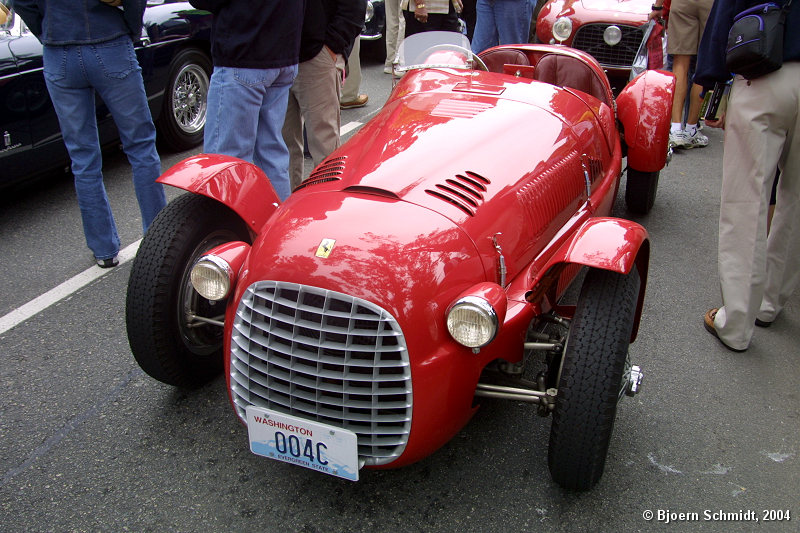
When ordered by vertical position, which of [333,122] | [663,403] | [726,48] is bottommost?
[663,403]

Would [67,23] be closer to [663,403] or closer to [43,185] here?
[43,185]

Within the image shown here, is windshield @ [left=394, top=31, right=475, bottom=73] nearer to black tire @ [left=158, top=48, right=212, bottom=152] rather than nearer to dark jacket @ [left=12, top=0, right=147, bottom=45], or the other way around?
dark jacket @ [left=12, top=0, right=147, bottom=45]

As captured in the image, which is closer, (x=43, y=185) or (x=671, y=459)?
(x=671, y=459)

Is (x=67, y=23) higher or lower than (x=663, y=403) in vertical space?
higher

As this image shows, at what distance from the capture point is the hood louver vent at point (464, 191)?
2344mm

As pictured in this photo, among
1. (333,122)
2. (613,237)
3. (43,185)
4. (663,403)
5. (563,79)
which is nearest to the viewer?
(613,237)

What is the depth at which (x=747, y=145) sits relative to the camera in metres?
3.02

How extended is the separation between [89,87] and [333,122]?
1.46 meters

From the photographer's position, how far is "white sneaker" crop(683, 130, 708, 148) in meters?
6.24

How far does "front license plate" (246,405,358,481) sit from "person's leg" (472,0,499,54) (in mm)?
5112

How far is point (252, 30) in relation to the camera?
3.34 m

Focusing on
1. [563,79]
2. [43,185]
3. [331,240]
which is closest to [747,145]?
[563,79]

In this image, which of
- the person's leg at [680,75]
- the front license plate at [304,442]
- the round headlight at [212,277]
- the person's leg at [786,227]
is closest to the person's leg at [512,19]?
the person's leg at [680,75]

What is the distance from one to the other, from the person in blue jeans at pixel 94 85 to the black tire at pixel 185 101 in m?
1.78
